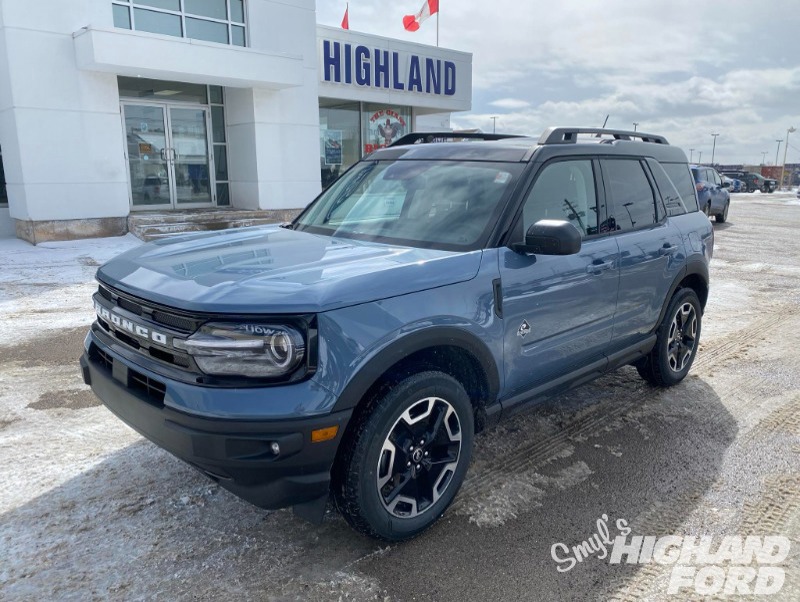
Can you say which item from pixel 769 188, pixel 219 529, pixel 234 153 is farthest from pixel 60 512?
pixel 769 188

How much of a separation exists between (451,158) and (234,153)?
499 inches

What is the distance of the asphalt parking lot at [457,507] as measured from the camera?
2617 mm

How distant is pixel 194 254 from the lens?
321cm

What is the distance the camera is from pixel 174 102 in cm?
1412

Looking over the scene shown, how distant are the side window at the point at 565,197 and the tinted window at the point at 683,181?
4.27ft

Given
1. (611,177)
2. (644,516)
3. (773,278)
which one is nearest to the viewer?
(644,516)

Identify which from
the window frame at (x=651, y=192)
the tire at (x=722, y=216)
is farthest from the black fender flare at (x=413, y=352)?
the tire at (x=722, y=216)

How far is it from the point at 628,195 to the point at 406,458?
2520 mm

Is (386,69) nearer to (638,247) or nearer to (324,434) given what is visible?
(638,247)

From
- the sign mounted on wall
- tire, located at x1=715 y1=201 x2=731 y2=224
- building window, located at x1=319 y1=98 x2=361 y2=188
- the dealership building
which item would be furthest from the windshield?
tire, located at x1=715 y1=201 x2=731 y2=224

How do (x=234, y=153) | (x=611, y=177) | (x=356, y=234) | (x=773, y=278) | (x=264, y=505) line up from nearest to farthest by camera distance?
1. (x=264, y=505)
2. (x=356, y=234)
3. (x=611, y=177)
4. (x=773, y=278)
5. (x=234, y=153)

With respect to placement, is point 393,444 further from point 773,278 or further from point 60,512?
point 773,278

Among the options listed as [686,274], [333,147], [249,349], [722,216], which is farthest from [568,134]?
[722,216]

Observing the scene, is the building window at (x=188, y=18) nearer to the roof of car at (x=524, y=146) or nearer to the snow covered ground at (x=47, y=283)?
the snow covered ground at (x=47, y=283)
